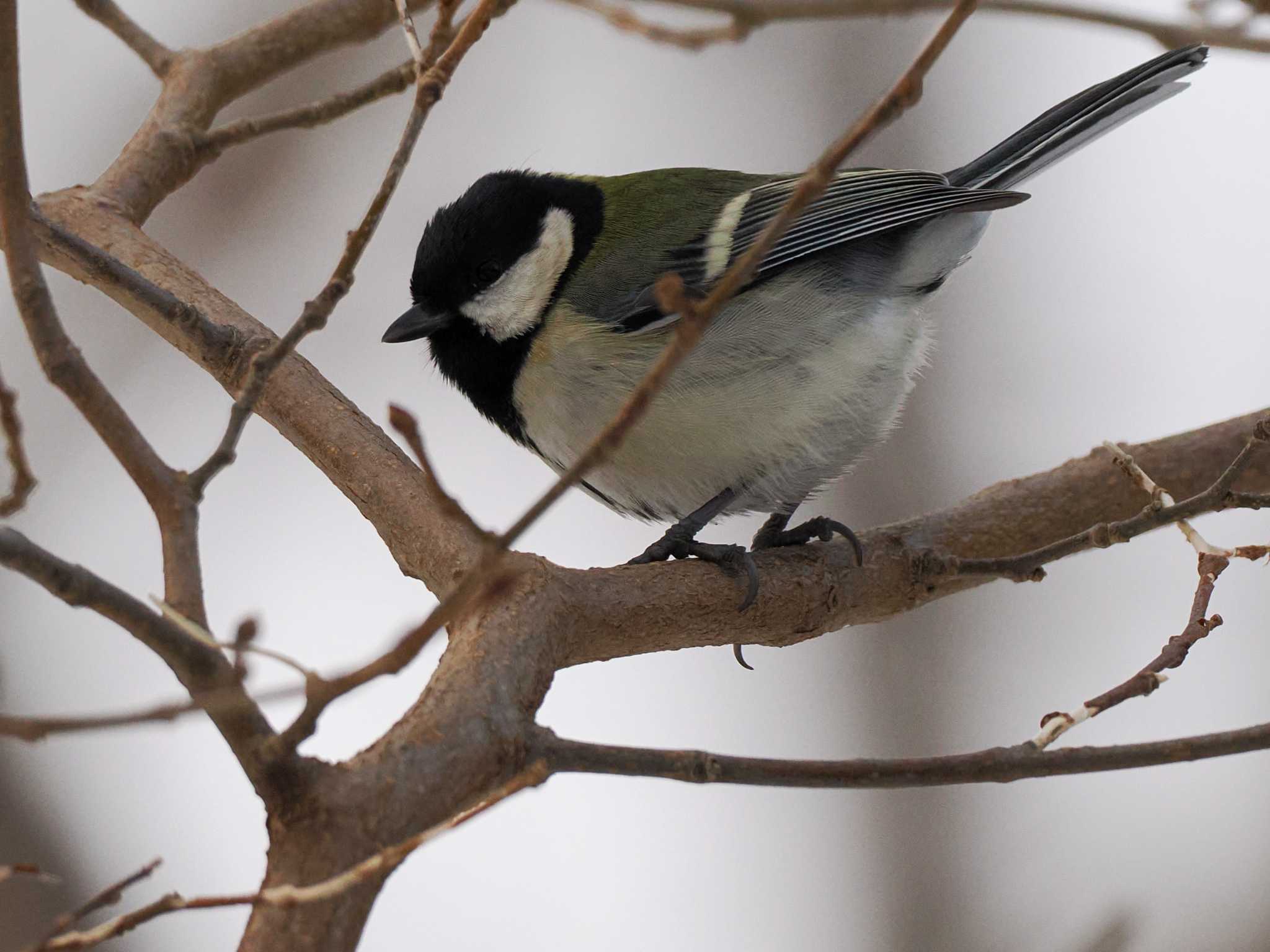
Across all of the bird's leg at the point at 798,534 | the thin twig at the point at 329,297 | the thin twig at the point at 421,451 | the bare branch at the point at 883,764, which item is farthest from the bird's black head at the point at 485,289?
the thin twig at the point at 421,451

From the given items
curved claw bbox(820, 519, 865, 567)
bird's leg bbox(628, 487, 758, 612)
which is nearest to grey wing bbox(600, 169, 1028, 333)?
bird's leg bbox(628, 487, 758, 612)

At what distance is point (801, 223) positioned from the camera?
2.85 meters

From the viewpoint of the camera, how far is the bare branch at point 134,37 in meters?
2.73

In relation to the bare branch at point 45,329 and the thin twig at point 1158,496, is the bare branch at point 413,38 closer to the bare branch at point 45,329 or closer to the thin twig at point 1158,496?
the bare branch at point 45,329

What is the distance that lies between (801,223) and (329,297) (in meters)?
1.62

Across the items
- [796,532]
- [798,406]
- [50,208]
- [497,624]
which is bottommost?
[497,624]

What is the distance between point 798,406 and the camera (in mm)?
2658

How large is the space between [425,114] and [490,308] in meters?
1.34

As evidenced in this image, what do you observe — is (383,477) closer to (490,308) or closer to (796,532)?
(490,308)

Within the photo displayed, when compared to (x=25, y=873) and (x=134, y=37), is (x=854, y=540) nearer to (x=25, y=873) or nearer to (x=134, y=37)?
(x=25, y=873)

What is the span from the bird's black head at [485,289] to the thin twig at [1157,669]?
1434mm

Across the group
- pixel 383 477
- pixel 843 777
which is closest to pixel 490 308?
pixel 383 477

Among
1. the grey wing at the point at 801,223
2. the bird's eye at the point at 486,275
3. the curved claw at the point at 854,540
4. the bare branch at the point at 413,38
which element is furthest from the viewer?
the bird's eye at the point at 486,275

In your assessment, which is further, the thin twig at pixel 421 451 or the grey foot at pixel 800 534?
the grey foot at pixel 800 534
